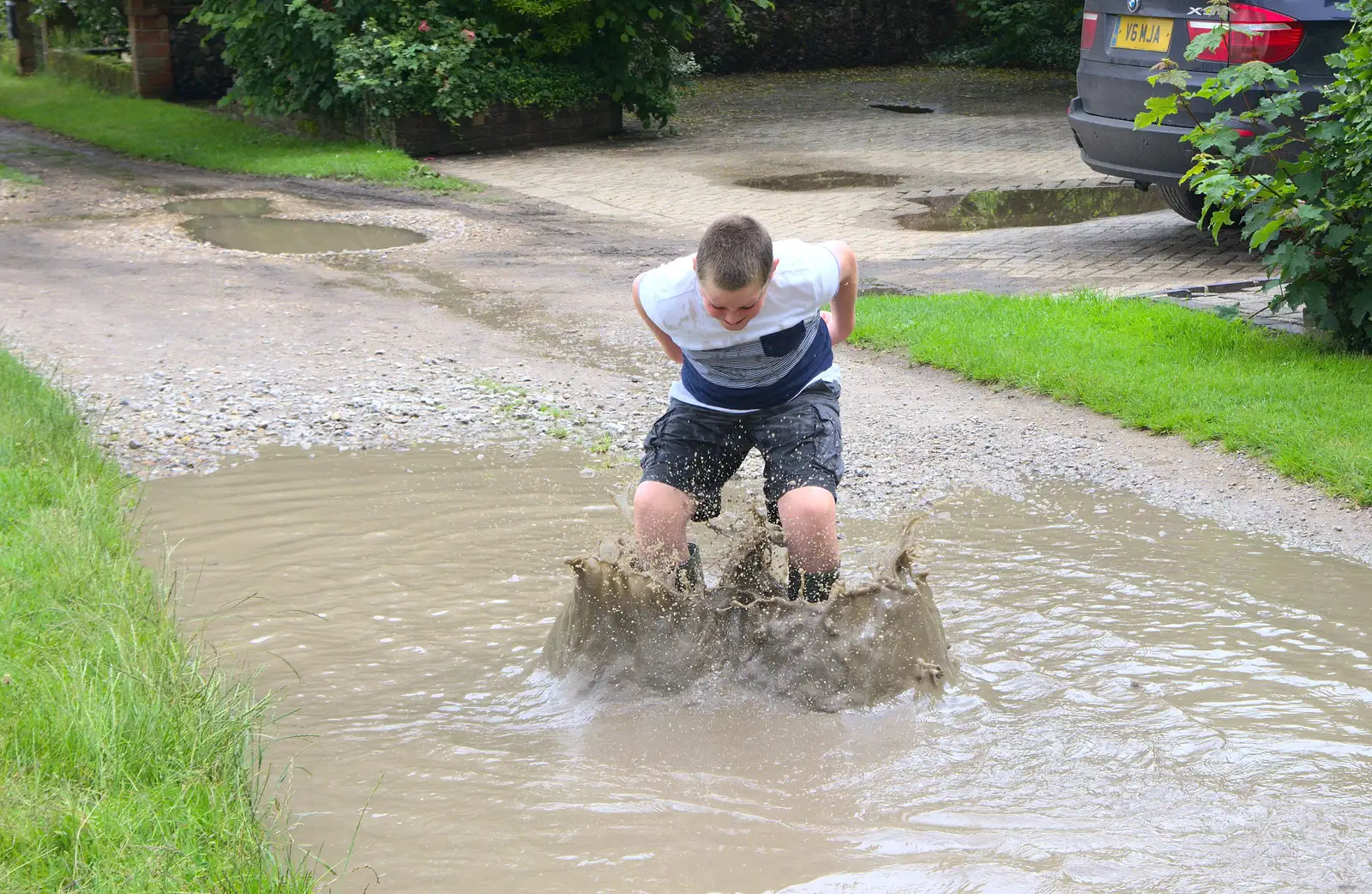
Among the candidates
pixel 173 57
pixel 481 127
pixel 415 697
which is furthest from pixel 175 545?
pixel 173 57

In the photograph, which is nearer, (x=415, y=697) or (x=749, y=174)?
(x=415, y=697)

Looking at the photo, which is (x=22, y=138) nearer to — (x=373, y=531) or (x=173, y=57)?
(x=173, y=57)

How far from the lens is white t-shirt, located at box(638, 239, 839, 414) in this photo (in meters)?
4.04

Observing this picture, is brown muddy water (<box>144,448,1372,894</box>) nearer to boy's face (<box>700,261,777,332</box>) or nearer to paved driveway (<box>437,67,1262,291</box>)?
boy's face (<box>700,261,777,332</box>)

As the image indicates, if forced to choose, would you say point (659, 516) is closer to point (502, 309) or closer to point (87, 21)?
point (502, 309)

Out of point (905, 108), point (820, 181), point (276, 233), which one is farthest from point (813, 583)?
point (905, 108)

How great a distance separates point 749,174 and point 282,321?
23.8 feet

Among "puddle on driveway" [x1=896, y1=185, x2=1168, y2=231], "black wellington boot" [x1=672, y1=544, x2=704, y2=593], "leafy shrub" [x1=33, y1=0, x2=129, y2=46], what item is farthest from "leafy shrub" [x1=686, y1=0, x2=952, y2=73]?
"black wellington boot" [x1=672, y1=544, x2=704, y2=593]

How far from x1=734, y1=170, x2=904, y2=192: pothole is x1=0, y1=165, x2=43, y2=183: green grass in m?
7.25

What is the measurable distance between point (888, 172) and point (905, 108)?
6.15 m

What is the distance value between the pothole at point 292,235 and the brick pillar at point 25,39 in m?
17.2

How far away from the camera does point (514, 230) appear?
12047mm

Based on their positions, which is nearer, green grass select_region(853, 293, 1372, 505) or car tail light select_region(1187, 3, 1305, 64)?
green grass select_region(853, 293, 1372, 505)

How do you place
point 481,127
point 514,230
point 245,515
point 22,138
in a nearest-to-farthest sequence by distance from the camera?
1. point 245,515
2. point 514,230
3. point 481,127
4. point 22,138
